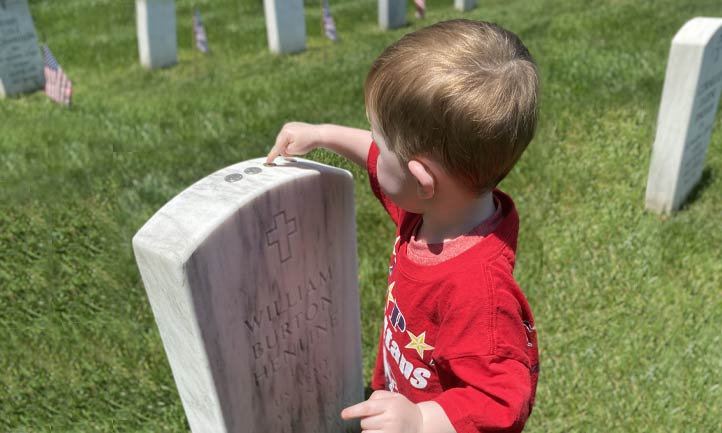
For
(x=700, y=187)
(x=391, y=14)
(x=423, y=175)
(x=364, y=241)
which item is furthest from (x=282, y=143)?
(x=391, y=14)

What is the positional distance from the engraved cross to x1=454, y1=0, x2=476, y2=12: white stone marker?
7939 millimetres

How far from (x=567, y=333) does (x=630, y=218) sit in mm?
1037

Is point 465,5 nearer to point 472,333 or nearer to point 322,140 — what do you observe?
point 322,140

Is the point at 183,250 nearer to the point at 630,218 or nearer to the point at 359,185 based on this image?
the point at 359,185

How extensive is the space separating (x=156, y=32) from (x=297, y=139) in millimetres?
5515

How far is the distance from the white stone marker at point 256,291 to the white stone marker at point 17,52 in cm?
540

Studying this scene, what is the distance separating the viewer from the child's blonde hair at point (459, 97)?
4.08 feet

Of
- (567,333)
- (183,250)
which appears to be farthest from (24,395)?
(567,333)

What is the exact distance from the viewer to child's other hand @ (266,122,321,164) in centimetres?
176

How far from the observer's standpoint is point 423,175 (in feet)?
4.37

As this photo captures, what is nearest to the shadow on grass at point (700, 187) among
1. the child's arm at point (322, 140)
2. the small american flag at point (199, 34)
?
the child's arm at point (322, 140)

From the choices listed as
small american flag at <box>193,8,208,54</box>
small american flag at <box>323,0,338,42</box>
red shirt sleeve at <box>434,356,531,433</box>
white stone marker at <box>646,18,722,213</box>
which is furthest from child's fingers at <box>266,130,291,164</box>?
small american flag at <box>323,0,338,42</box>

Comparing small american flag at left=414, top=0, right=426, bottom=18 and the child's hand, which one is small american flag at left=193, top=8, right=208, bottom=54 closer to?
small american flag at left=414, top=0, right=426, bottom=18

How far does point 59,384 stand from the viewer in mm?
2588
